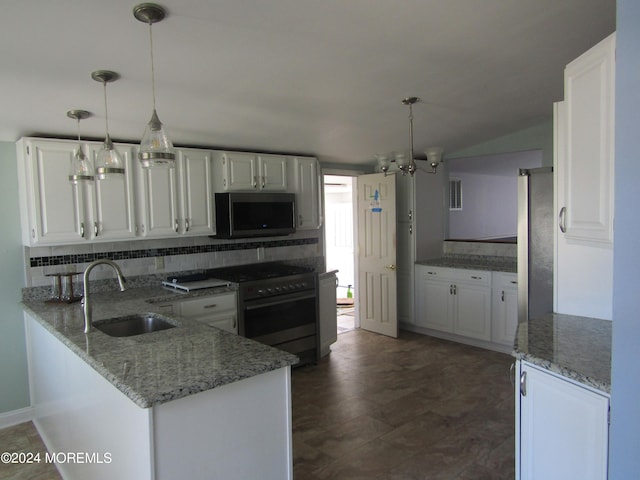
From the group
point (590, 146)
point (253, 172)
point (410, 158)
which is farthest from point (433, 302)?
point (590, 146)

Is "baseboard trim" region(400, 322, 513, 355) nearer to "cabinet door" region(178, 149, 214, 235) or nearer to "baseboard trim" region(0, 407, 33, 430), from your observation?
"cabinet door" region(178, 149, 214, 235)

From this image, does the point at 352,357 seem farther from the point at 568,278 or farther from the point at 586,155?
the point at 586,155

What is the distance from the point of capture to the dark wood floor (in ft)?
8.52

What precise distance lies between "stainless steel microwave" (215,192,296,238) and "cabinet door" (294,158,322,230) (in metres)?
0.23

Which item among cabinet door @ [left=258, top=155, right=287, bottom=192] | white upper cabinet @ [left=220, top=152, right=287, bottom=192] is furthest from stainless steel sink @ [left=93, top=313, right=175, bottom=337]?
cabinet door @ [left=258, top=155, right=287, bottom=192]

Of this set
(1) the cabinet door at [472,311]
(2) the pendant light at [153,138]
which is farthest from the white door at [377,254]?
(2) the pendant light at [153,138]

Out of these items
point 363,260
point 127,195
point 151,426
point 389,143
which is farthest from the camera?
point 363,260

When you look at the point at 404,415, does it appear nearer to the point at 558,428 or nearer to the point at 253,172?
the point at 558,428

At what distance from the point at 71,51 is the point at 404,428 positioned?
297 cm

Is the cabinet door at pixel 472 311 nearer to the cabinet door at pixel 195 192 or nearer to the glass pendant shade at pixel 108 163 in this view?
the cabinet door at pixel 195 192

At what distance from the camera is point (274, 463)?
1.84 m

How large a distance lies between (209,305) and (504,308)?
115 inches

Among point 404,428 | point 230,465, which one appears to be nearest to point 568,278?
point 404,428

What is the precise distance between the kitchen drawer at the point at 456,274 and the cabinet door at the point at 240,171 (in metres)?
2.27
